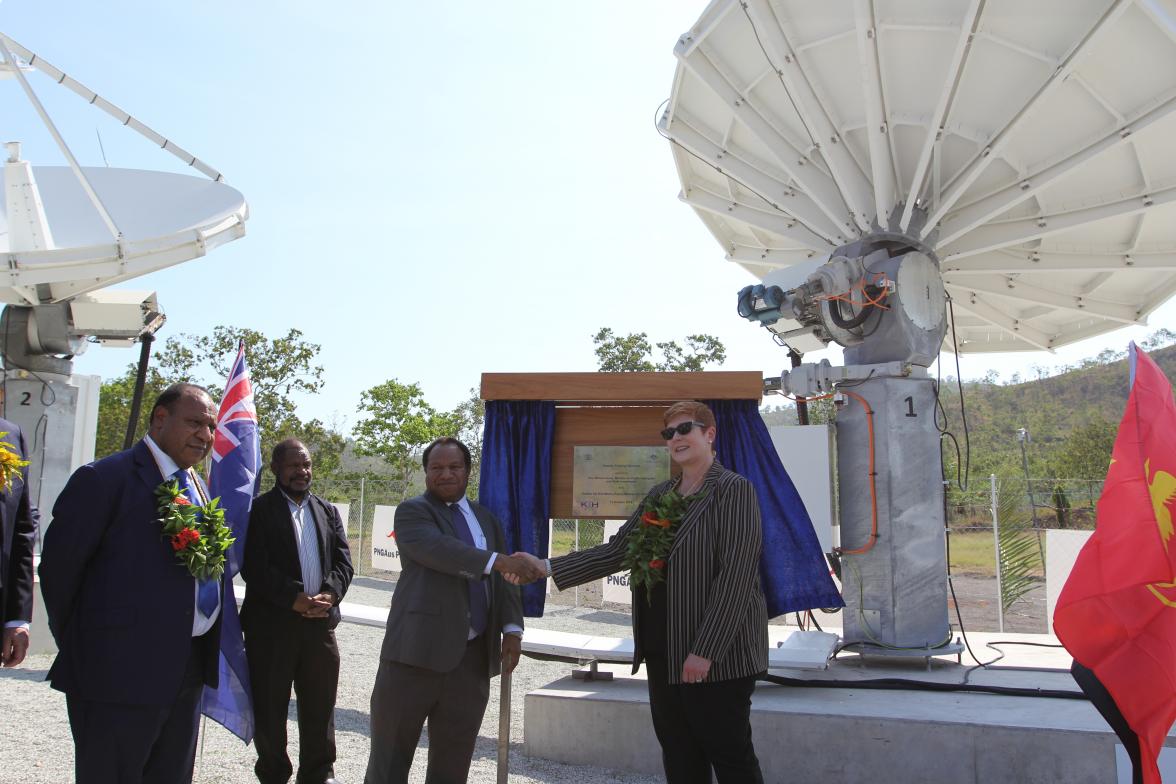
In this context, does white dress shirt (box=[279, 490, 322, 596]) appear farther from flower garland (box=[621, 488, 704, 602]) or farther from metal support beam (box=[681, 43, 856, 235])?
metal support beam (box=[681, 43, 856, 235])

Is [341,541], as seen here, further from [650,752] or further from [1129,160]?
[1129,160]

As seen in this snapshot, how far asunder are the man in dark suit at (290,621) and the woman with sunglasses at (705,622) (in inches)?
84.2

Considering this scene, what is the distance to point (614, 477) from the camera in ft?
19.2

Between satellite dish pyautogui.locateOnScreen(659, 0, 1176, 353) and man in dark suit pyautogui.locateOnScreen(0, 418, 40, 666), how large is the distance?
20.5ft

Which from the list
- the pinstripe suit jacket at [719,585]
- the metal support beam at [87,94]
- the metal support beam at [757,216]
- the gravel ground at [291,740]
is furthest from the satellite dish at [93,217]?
the pinstripe suit jacket at [719,585]

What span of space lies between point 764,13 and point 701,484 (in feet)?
16.4

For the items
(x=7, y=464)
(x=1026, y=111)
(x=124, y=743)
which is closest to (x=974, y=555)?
(x=1026, y=111)

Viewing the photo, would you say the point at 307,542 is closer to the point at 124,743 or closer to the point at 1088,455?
the point at 124,743

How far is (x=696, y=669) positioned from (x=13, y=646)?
265 cm

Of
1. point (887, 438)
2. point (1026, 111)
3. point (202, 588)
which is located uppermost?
point (1026, 111)

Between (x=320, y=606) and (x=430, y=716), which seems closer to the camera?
(x=430, y=716)

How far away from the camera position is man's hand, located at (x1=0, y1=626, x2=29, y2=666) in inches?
140

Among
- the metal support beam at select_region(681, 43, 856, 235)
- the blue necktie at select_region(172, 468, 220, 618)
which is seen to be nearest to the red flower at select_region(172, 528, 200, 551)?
the blue necktie at select_region(172, 468, 220, 618)

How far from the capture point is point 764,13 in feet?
24.6
